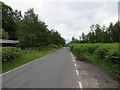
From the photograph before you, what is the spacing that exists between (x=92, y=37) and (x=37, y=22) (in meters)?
37.4

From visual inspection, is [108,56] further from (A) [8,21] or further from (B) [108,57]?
(A) [8,21]

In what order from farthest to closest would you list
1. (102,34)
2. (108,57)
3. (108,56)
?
(102,34) < (108,57) < (108,56)

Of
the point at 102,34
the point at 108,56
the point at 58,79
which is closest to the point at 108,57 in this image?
the point at 108,56

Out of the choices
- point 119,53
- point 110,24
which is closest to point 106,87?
point 119,53

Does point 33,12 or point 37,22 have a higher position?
point 33,12

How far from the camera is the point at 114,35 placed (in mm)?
62156

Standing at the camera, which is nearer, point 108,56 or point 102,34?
point 108,56

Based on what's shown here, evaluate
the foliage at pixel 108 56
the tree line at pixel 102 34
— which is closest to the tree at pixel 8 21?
the tree line at pixel 102 34

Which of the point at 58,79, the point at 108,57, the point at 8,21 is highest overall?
the point at 8,21

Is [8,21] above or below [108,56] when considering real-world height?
above

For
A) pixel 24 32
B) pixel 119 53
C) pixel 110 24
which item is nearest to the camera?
pixel 119 53

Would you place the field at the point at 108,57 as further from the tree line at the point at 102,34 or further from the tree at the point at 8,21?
the tree at the point at 8,21

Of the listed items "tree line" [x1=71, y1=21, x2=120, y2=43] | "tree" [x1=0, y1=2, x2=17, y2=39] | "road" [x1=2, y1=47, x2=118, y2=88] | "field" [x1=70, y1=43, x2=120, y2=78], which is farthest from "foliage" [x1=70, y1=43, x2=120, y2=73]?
"tree" [x1=0, y1=2, x2=17, y2=39]

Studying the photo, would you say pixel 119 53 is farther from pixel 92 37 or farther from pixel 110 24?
pixel 110 24
